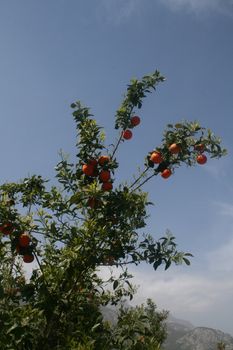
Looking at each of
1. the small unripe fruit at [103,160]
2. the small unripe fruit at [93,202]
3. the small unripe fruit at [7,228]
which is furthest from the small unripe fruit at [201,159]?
the small unripe fruit at [7,228]

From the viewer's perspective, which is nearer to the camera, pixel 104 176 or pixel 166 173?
pixel 104 176

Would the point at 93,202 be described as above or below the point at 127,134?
below

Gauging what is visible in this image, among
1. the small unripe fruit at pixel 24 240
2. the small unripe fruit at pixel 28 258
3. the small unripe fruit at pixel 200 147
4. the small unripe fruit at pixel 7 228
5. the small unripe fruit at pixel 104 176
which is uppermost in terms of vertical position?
the small unripe fruit at pixel 200 147

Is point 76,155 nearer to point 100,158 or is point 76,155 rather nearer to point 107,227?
point 100,158

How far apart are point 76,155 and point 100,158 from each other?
508 mm

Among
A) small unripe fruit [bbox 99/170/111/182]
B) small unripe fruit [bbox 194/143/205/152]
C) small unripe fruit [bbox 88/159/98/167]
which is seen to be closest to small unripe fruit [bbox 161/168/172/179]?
small unripe fruit [bbox 194/143/205/152]

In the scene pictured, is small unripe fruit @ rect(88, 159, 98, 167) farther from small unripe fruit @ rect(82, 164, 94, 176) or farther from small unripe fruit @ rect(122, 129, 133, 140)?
small unripe fruit @ rect(122, 129, 133, 140)

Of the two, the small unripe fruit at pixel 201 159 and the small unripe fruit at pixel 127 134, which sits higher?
the small unripe fruit at pixel 127 134

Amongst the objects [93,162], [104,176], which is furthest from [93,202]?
[93,162]

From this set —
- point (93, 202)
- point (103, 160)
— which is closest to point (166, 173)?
point (103, 160)

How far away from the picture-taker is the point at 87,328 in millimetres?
5254

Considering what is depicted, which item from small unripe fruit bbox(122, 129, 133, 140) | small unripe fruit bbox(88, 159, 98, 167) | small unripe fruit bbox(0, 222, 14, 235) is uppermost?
small unripe fruit bbox(122, 129, 133, 140)

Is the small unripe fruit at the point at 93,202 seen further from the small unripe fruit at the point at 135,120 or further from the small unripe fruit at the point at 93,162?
the small unripe fruit at the point at 135,120

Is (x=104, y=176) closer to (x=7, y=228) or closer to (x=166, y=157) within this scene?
(x=166, y=157)
